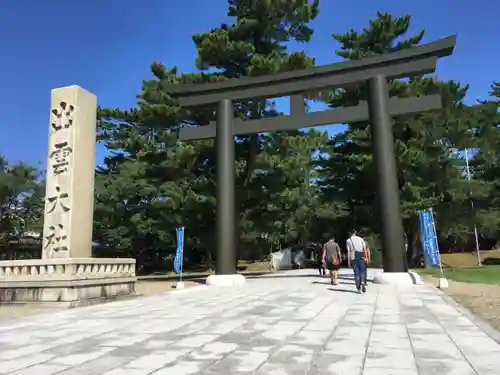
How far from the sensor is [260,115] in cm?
1889

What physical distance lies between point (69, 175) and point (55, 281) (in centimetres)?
252

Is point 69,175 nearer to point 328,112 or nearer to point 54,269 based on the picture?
point 54,269

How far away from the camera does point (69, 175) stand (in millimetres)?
10125

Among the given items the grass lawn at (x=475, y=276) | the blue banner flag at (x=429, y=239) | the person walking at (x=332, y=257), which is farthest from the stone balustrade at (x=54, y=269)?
the grass lawn at (x=475, y=276)

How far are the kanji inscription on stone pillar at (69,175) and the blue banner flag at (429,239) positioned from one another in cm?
933

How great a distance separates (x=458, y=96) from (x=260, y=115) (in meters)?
12.0

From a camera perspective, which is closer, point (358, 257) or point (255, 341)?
point (255, 341)

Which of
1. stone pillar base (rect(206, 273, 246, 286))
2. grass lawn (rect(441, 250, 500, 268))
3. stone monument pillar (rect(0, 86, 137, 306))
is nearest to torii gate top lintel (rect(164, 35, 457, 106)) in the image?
stone monument pillar (rect(0, 86, 137, 306))

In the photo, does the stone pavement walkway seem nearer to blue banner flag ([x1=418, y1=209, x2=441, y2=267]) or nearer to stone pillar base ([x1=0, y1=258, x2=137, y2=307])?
stone pillar base ([x1=0, y1=258, x2=137, y2=307])

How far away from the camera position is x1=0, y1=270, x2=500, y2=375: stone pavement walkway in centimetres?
402

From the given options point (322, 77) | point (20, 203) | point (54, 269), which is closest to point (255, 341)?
point (54, 269)

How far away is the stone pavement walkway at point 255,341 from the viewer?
4.02m

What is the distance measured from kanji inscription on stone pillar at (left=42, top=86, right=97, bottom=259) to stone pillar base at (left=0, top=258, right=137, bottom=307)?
0.52m

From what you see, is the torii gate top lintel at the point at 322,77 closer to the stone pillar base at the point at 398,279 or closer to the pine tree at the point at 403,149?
the stone pillar base at the point at 398,279
